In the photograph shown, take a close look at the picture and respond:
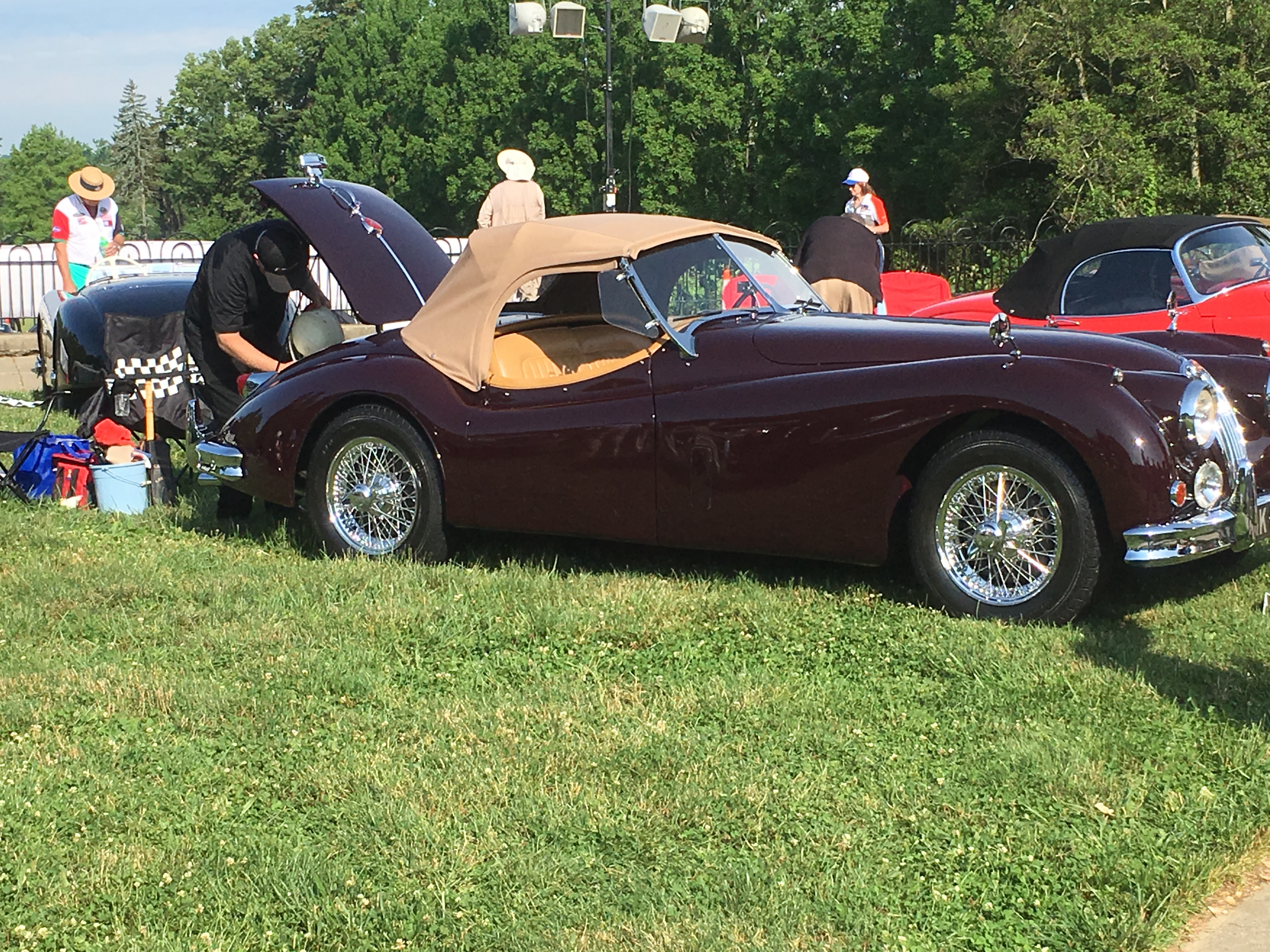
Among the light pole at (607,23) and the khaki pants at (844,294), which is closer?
the khaki pants at (844,294)

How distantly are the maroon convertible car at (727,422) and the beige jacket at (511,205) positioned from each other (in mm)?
6520

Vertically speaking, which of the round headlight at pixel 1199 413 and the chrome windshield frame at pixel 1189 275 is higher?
the chrome windshield frame at pixel 1189 275

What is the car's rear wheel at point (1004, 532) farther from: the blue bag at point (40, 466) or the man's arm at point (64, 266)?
the man's arm at point (64, 266)

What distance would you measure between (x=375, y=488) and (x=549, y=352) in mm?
1056

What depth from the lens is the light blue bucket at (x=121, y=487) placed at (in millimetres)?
8133

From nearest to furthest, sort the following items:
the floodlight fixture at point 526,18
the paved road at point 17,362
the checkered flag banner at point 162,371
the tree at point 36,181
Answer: the checkered flag banner at point 162,371 < the paved road at point 17,362 < the floodlight fixture at point 526,18 < the tree at point 36,181

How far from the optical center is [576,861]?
366cm

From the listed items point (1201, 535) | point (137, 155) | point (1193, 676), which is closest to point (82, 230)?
point (1201, 535)

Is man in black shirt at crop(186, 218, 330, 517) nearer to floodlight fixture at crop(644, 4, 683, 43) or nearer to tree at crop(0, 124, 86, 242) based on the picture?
floodlight fixture at crop(644, 4, 683, 43)

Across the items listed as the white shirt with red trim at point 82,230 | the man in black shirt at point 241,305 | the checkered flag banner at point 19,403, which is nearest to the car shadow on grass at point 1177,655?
the man in black shirt at point 241,305

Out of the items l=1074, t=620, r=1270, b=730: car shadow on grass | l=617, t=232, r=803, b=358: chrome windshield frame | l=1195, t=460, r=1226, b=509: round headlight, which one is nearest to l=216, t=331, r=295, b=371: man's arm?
l=617, t=232, r=803, b=358: chrome windshield frame

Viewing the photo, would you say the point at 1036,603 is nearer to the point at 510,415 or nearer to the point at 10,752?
the point at 510,415

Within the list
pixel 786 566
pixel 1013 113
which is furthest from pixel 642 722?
pixel 1013 113

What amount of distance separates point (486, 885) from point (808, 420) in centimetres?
280
